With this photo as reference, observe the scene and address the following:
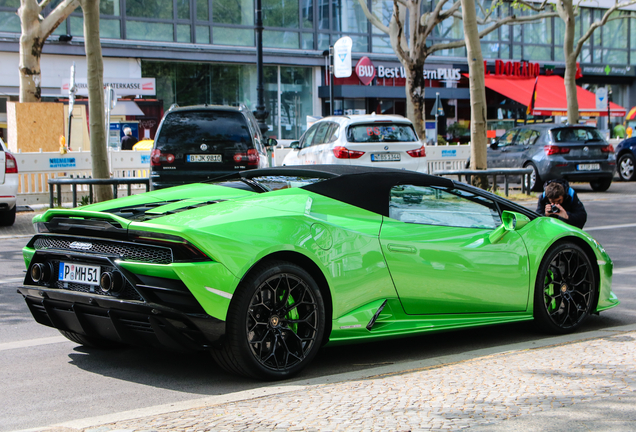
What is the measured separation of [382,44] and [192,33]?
924cm

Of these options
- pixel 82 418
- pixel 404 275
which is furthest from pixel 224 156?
pixel 82 418

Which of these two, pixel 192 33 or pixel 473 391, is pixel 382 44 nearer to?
pixel 192 33

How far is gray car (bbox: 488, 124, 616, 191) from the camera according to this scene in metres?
18.7

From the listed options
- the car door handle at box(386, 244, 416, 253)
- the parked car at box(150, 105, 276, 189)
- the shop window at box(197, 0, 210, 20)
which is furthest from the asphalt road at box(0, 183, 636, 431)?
the shop window at box(197, 0, 210, 20)

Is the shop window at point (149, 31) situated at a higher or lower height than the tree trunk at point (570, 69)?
higher

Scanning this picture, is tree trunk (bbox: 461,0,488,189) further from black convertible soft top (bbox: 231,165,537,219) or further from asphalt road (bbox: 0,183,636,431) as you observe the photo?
black convertible soft top (bbox: 231,165,537,219)

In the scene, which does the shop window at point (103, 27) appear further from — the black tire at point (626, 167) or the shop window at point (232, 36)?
the black tire at point (626, 167)

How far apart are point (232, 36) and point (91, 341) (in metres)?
27.3

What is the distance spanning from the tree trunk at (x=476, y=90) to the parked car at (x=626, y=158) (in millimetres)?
6968

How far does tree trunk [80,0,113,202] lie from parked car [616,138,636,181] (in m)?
15.2

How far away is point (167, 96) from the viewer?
30.5 m

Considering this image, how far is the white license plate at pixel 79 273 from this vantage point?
14.8ft

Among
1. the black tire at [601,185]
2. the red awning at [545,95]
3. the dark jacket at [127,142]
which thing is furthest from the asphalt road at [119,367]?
the red awning at [545,95]

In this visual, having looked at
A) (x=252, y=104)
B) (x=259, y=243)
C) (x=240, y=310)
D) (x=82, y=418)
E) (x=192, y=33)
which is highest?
(x=192, y=33)
